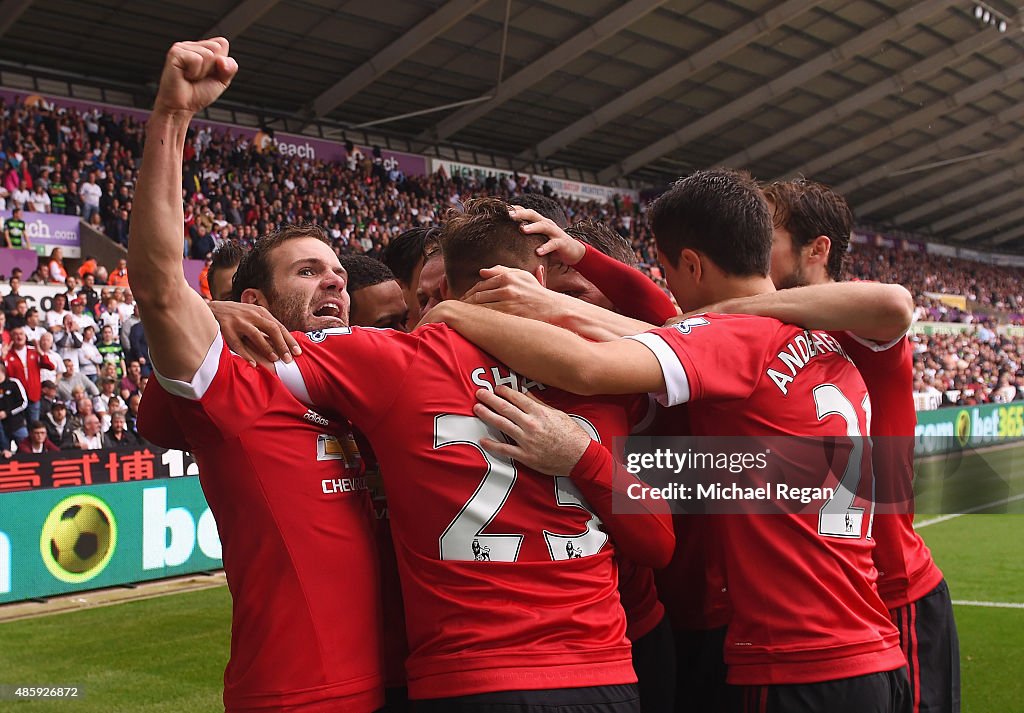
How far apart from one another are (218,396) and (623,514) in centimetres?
93

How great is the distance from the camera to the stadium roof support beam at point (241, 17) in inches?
770

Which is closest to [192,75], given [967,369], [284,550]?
[284,550]

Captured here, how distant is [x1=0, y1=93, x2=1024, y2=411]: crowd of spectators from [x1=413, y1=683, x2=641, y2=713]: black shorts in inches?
321

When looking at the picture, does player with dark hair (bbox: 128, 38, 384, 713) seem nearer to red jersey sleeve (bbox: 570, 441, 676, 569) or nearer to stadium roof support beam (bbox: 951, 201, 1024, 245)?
red jersey sleeve (bbox: 570, 441, 676, 569)

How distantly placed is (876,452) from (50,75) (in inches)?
→ 892

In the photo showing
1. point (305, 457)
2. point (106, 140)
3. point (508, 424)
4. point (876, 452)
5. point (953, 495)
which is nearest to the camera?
point (508, 424)

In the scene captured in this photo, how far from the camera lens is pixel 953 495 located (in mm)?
12047

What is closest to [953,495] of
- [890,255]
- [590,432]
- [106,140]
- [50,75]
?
[590,432]

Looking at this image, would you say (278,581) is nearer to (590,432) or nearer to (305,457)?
(305,457)

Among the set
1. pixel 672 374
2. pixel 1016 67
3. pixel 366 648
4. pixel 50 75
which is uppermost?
pixel 1016 67

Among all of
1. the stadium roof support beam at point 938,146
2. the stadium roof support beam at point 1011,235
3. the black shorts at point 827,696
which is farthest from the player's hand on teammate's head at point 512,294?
the stadium roof support beam at point 1011,235

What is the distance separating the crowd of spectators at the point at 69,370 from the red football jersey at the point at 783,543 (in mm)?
9560

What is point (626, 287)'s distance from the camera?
9.06ft

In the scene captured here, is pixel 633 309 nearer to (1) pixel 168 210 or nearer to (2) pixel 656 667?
(2) pixel 656 667
